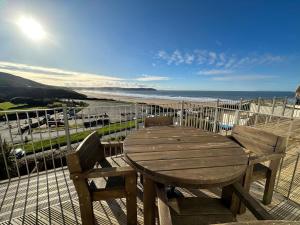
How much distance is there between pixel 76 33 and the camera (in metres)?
7.12

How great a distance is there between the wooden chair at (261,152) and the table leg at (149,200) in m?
0.98

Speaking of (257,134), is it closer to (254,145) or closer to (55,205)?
(254,145)

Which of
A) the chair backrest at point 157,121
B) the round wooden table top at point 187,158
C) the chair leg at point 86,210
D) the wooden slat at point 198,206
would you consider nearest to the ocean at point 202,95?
the chair backrest at point 157,121

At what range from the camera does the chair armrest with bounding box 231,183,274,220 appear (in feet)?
2.95

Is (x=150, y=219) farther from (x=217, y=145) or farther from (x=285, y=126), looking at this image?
(x=285, y=126)

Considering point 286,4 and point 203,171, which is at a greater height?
point 286,4

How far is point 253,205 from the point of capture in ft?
3.29

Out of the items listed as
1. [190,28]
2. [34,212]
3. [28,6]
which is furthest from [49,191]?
[190,28]

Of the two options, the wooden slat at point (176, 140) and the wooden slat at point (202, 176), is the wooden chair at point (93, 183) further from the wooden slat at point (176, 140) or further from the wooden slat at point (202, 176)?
the wooden slat at point (202, 176)

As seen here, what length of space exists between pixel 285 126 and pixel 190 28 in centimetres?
938

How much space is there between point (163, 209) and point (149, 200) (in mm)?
482

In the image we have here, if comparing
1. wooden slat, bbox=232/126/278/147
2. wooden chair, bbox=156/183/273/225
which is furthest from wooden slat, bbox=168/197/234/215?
wooden slat, bbox=232/126/278/147

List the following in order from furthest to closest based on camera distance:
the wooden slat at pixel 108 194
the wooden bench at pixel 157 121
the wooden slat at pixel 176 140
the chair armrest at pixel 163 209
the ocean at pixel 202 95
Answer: the ocean at pixel 202 95, the wooden bench at pixel 157 121, the wooden slat at pixel 176 140, the wooden slat at pixel 108 194, the chair armrest at pixel 163 209

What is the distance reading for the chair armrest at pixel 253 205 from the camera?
90 centimetres
